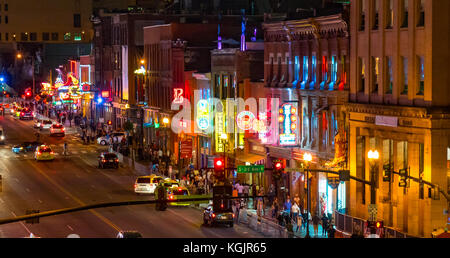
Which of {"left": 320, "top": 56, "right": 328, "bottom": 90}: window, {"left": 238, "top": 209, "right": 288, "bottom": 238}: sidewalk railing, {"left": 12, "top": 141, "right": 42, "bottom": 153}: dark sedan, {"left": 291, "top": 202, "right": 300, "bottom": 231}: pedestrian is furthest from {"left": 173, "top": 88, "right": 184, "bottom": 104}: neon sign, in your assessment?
{"left": 291, "top": 202, "right": 300, "bottom": 231}: pedestrian

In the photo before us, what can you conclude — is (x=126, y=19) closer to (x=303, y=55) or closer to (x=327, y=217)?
(x=303, y=55)

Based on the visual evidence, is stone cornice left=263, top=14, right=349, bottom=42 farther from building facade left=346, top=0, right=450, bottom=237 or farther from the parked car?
the parked car

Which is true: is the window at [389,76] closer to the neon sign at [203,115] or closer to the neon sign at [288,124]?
the neon sign at [288,124]

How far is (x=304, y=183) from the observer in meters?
61.9

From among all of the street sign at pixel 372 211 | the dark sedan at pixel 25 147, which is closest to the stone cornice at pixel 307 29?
the street sign at pixel 372 211

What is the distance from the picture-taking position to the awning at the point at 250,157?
71.3 meters

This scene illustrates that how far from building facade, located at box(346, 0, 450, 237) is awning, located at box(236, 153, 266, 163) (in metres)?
15.4

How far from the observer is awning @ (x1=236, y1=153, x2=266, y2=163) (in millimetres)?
71331

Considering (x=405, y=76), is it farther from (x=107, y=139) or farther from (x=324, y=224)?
(x=107, y=139)

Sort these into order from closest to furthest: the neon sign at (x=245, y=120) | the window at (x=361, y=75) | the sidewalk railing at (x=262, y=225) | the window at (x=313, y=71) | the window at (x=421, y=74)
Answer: the window at (x=421, y=74) → the sidewalk railing at (x=262, y=225) → the window at (x=361, y=75) → the window at (x=313, y=71) → the neon sign at (x=245, y=120)

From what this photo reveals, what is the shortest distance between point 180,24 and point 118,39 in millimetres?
31333

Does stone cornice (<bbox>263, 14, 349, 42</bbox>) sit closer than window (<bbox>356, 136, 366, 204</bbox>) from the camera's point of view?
No

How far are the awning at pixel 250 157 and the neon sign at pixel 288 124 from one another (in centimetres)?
698

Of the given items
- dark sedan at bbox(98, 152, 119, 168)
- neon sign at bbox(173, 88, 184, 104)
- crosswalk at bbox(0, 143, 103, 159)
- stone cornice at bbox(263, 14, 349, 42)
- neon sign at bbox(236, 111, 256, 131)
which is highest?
stone cornice at bbox(263, 14, 349, 42)
